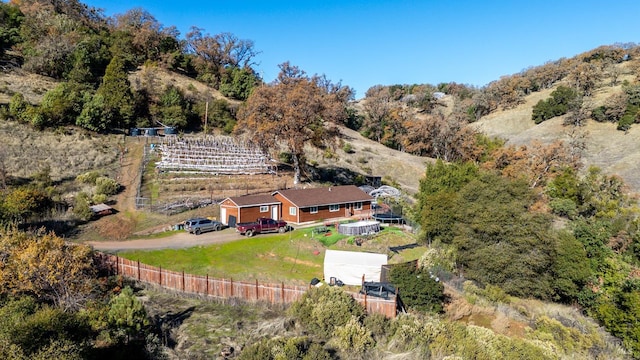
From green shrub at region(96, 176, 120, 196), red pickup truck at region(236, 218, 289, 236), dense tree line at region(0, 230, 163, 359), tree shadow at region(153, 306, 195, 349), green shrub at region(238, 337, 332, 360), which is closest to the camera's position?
dense tree line at region(0, 230, 163, 359)

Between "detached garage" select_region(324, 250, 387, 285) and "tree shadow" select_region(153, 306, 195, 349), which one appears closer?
"tree shadow" select_region(153, 306, 195, 349)

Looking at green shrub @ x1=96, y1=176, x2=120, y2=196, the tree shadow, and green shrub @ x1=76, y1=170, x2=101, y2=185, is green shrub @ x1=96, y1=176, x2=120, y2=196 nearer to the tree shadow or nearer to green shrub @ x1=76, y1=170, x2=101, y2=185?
green shrub @ x1=76, y1=170, x2=101, y2=185

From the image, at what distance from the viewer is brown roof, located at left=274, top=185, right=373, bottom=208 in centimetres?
3456

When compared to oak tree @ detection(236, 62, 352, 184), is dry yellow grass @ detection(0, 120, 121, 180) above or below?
below

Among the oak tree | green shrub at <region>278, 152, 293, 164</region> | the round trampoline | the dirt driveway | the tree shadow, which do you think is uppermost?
the oak tree

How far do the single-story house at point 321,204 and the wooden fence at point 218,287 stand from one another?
13.1 m

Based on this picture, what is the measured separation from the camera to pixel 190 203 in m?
35.3

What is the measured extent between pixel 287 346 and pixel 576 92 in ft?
311

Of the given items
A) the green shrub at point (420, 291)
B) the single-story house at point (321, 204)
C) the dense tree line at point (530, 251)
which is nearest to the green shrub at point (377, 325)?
the green shrub at point (420, 291)

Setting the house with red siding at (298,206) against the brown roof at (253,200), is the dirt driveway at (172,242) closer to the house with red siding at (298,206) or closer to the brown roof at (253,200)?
the house with red siding at (298,206)

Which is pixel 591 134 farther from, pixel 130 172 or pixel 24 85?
pixel 24 85

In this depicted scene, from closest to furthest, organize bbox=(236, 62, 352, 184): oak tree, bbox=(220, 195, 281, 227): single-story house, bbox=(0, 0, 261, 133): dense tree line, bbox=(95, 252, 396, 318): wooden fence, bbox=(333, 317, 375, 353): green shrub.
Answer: bbox=(333, 317, 375, 353): green shrub → bbox=(95, 252, 396, 318): wooden fence → bbox=(220, 195, 281, 227): single-story house → bbox=(236, 62, 352, 184): oak tree → bbox=(0, 0, 261, 133): dense tree line

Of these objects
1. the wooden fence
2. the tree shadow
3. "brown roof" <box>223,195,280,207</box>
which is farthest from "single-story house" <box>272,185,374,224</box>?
the tree shadow

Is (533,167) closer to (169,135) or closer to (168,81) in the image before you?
(169,135)
